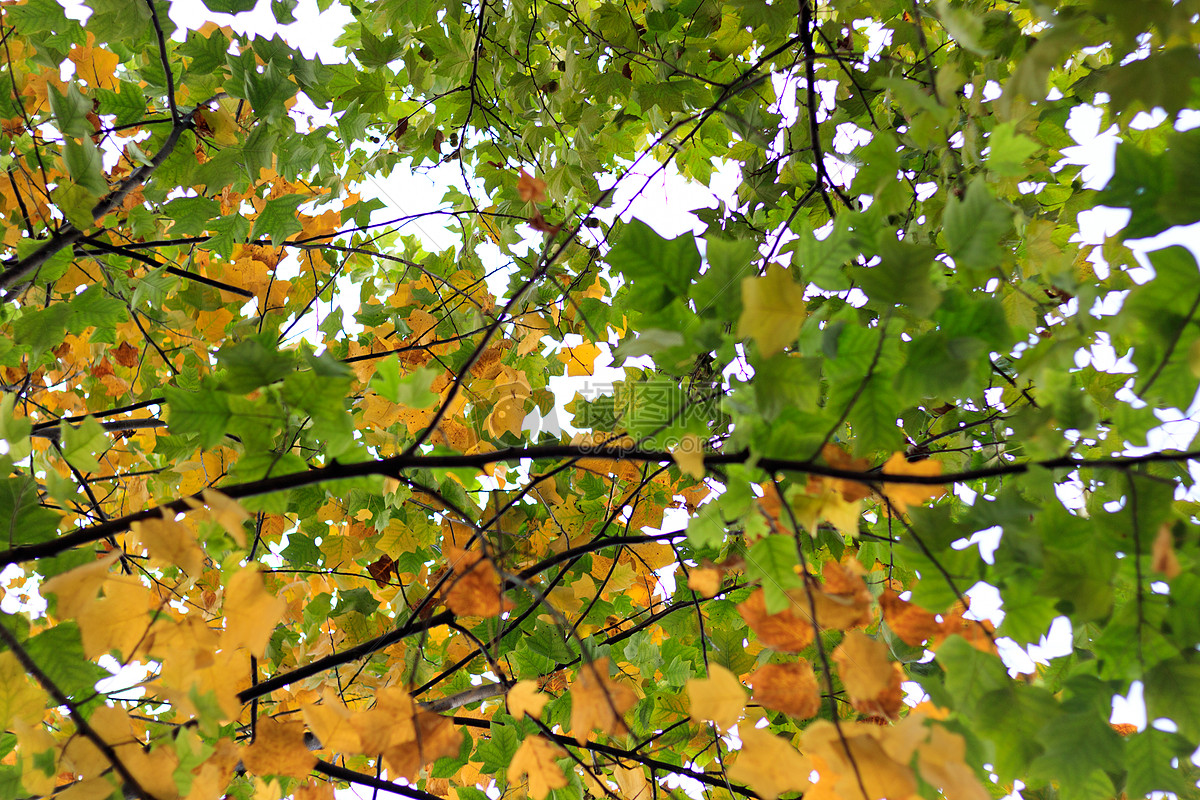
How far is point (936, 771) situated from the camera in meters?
0.69

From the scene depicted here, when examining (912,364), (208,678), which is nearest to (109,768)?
(208,678)

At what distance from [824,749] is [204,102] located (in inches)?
71.5

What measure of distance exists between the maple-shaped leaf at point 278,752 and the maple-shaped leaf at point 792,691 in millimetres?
736

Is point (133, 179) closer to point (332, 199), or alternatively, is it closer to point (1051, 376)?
point (332, 199)

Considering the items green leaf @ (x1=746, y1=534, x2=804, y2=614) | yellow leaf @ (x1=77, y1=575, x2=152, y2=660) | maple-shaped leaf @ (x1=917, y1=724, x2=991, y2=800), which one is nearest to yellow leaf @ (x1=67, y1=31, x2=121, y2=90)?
yellow leaf @ (x1=77, y1=575, x2=152, y2=660)

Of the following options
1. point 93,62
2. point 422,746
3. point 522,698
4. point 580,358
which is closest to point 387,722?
point 422,746

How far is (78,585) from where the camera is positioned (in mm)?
751

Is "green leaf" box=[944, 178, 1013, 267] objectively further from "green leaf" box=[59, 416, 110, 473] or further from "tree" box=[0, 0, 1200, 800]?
"green leaf" box=[59, 416, 110, 473]

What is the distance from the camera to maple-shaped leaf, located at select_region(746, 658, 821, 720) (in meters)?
0.83

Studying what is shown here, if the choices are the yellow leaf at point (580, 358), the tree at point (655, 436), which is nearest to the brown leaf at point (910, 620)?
the tree at point (655, 436)

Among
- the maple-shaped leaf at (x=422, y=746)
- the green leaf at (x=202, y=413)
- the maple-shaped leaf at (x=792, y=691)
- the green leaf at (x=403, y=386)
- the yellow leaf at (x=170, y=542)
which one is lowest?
the maple-shaped leaf at (x=422, y=746)

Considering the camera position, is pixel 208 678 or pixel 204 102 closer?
pixel 208 678

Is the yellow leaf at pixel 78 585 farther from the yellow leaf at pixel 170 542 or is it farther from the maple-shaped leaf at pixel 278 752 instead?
the maple-shaped leaf at pixel 278 752

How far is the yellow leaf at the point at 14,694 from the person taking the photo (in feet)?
2.85
